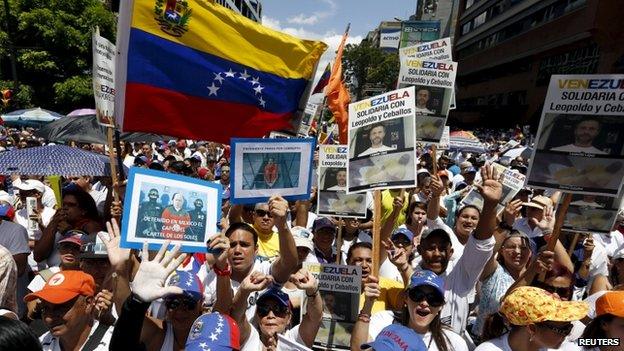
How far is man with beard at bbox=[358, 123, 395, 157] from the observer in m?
3.47

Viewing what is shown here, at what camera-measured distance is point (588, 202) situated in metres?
3.75

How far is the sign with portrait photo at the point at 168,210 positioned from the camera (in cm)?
271

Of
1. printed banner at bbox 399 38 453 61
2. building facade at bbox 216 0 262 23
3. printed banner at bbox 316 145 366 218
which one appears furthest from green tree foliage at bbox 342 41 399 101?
printed banner at bbox 316 145 366 218

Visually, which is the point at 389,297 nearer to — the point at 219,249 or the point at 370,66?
the point at 219,249

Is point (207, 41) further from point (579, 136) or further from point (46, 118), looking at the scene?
point (46, 118)

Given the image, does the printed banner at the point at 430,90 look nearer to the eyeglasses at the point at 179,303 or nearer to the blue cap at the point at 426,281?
the blue cap at the point at 426,281

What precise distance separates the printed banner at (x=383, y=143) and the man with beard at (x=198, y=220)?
1.15 m

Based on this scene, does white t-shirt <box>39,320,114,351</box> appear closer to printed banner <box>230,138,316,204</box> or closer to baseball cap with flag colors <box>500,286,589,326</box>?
printed banner <box>230,138,316,204</box>

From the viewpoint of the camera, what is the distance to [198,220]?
9.64 ft

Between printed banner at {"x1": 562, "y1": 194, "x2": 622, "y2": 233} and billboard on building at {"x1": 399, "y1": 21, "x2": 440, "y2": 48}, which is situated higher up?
billboard on building at {"x1": 399, "y1": 21, "x2": 440, "y2": 48}

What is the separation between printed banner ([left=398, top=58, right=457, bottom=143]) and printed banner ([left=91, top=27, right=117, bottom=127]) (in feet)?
10.6

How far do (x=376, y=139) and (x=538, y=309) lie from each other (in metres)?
1.59

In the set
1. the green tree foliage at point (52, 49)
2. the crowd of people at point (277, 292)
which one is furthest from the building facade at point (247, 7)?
the crowd of people at point (277, 292)

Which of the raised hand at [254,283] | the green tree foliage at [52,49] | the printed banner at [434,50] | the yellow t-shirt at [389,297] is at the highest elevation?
the green tree foliage at [52,49]
